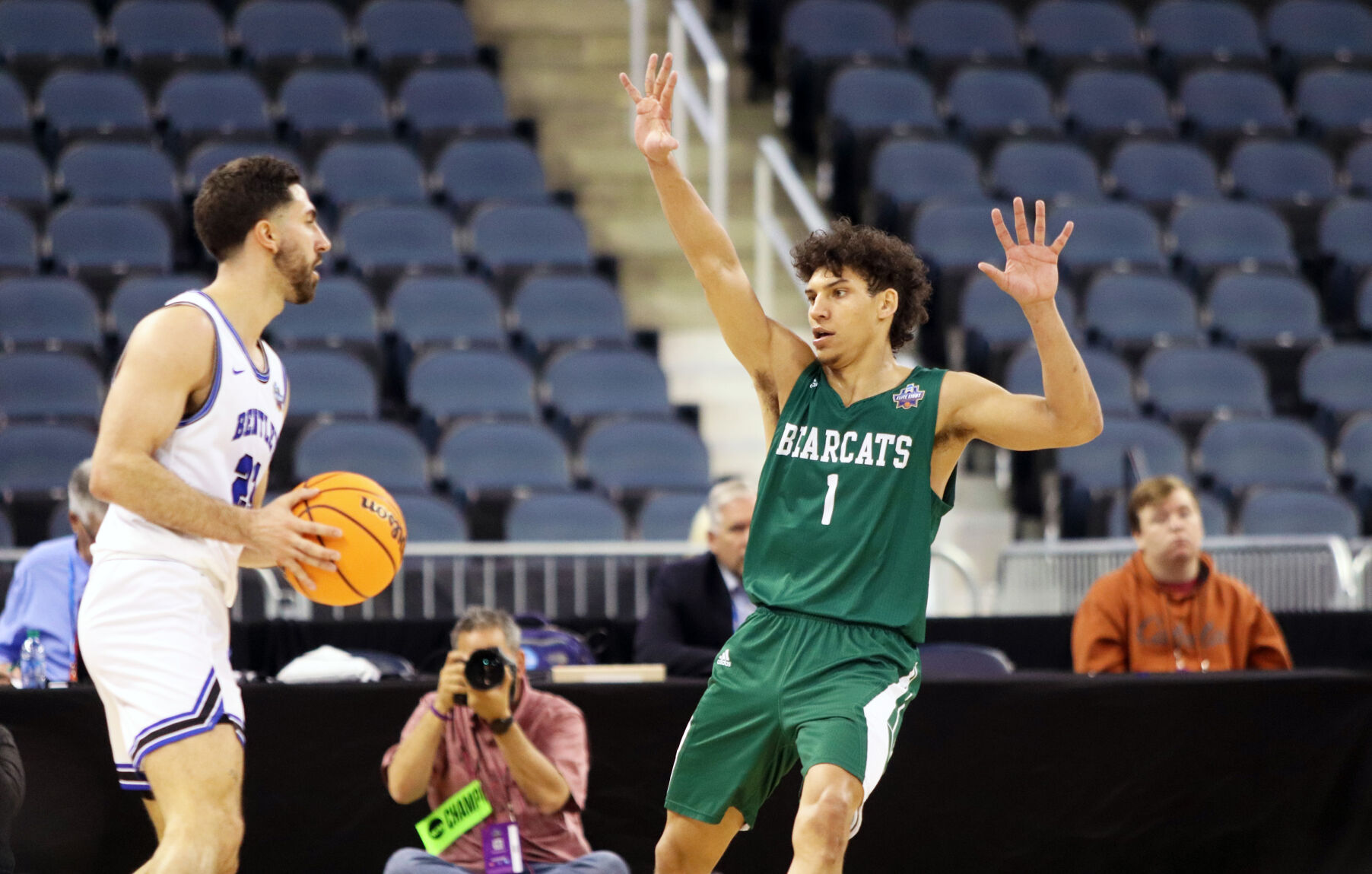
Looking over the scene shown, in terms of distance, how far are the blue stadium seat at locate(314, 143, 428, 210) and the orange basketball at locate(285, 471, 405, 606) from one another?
23.5 ft

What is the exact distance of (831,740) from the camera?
387cm

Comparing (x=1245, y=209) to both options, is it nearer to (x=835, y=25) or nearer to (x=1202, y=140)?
(x=1202, y=140)

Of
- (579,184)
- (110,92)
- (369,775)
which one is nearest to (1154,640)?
(369,775)

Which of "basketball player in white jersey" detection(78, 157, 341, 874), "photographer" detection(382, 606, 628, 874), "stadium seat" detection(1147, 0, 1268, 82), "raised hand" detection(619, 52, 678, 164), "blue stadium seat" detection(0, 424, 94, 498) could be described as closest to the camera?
"basketball player in white jersey" detection(78, 157, 341, 874)

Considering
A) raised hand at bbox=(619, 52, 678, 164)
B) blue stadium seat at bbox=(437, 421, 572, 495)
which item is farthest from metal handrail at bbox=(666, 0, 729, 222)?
raised hand at bbox=(619, 52, 678, 164)

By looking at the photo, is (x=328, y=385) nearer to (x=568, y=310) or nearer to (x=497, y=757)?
(x=568, y=310)

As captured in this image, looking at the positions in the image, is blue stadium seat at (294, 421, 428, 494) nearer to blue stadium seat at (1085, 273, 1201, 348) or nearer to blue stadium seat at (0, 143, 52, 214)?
blue stadium seat at (0, 143, 52, 214)

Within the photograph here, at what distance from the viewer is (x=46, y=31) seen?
12.1m

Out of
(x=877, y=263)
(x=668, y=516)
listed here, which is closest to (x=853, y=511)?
(x=877, y=263)

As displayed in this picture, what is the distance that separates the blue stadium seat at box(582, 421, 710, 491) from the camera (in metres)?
9.71

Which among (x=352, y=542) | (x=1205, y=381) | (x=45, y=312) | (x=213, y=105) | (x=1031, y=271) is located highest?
(x=213, y=105)

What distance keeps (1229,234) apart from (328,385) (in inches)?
255

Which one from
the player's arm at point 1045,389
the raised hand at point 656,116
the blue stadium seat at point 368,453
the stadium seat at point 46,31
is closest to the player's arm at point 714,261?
the raised hand at point 656,116

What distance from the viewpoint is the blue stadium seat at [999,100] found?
12.7m
